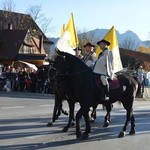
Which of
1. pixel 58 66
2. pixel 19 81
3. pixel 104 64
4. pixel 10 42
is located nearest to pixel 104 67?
pixel 104 64

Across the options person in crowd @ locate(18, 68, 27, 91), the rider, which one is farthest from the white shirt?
person in crowd @ locate(18, 68, 27, 91)

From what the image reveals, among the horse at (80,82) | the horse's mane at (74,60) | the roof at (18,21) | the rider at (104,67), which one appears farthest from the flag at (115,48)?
the roof at (18,21)

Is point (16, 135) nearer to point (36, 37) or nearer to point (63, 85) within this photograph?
point (63, 85)

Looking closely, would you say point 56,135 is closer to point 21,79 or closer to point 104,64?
point 104,64

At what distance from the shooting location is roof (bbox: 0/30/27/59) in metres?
58.7

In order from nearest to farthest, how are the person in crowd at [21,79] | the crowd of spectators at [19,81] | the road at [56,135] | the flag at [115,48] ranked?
the road at [56,135]
the flag at [115,48]
the crowd of spectators at [19,81]
the person in crowd at [21,79]

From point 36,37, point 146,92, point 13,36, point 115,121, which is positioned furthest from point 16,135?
point 36,37

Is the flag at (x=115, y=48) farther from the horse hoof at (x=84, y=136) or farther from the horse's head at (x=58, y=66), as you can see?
the horse hoof at (x=84, y=136)

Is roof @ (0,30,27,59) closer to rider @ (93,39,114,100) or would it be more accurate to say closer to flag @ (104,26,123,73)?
flag @ (104,26,123,73)

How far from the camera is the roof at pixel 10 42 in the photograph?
58.7m

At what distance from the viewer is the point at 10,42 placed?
61.5 meters

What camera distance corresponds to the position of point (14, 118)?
14477mm

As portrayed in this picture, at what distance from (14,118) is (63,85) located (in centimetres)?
347

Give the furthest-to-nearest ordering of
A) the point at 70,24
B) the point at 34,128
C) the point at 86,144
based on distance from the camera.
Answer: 1. the point at 70,24
2. the point at 34,128
3. the point at 86,144
